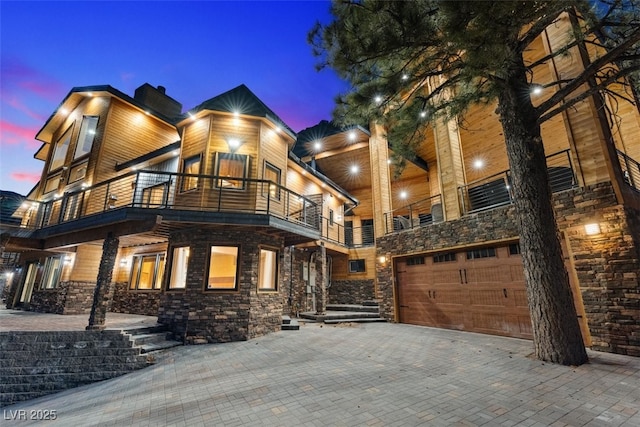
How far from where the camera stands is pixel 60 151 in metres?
14.6

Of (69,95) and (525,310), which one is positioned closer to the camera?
(525,310)

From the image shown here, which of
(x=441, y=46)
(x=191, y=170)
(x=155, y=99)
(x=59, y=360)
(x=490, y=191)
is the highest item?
(x=155, y=99)

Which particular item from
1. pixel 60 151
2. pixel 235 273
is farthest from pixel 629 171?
pixel 60 151

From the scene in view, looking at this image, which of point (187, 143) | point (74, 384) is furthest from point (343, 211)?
point (74, 384)

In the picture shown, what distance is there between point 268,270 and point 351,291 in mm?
7267

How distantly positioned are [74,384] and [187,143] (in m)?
7.62

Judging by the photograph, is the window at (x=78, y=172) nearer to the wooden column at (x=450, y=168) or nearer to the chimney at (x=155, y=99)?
the chimney at (x=155, y=99)

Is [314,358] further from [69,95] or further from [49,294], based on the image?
[69,95]

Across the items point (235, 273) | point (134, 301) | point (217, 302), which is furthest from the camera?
point (134, 301)

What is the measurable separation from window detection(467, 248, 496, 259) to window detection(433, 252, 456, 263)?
1.82ft

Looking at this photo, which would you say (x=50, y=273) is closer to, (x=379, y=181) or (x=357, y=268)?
(x=357, y=268)

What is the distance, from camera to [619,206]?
5.38 m

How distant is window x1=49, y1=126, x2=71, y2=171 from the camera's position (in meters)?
14.1

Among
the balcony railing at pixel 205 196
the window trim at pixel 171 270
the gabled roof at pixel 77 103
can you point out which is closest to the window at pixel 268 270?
the balcony railing at pixel 205 196
